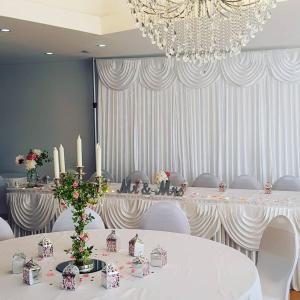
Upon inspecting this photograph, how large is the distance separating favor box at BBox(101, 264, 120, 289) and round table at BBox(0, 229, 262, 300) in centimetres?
3

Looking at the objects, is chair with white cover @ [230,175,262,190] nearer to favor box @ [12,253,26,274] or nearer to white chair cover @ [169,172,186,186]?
white chair cover @ [169,172,186,186]

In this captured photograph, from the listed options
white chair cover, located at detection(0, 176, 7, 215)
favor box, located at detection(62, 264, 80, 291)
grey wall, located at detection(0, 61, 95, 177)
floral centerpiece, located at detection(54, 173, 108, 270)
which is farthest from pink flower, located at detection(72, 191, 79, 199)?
grey wall, located at detection(0, 61, 95, 177)

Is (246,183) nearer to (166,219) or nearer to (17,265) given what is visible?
(166,219)

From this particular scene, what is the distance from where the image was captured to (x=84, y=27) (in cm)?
472

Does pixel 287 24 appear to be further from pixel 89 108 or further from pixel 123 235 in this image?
pixel 89 108

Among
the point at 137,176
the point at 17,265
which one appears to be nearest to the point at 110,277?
the point at 17,265

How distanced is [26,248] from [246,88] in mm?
3805

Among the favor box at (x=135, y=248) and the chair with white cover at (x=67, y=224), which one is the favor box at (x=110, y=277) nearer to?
the favor box at (x=135, y=248)

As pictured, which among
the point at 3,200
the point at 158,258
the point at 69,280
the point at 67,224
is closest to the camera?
the point at 69,280

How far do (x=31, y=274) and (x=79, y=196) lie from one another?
0.45m

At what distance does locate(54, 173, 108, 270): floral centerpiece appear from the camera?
2.36m

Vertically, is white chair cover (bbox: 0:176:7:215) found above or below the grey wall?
below

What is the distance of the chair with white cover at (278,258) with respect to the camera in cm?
279

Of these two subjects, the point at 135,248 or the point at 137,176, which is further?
the point at 137,176
